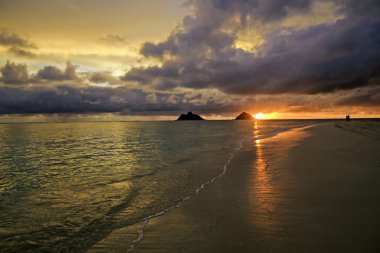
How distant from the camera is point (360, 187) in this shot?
10078mm

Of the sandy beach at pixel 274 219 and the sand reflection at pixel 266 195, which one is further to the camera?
the sand reflection at pixel 266 195

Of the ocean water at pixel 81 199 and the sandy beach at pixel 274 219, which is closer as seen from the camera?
the sandy beach at pixel 274 219

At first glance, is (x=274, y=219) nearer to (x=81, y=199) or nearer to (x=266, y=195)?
(x=266, y=195)

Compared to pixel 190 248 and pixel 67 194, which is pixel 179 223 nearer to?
pixel 190 248

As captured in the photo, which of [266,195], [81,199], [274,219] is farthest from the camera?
[81,199]

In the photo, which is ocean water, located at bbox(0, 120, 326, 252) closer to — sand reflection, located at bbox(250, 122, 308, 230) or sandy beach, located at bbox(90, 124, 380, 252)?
sandy beach, located at bbox(90, 124, 380, 252)

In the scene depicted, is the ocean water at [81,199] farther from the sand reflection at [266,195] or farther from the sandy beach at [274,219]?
the sand reflection at [266,195]

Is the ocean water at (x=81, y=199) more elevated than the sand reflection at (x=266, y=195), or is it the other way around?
the sand reflection at (x=266, y=195)

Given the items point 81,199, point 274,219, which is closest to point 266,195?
point 274,219

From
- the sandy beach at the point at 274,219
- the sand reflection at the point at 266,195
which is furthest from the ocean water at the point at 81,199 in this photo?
the sand reflection at the point at 266,195

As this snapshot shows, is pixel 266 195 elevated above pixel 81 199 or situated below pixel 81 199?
above

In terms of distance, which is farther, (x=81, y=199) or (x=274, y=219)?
(x=81, y=199)

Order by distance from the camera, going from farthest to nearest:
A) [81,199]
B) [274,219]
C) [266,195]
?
[81,199]
[266,195]
[274,219]

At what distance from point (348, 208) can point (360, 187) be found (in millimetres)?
3076
